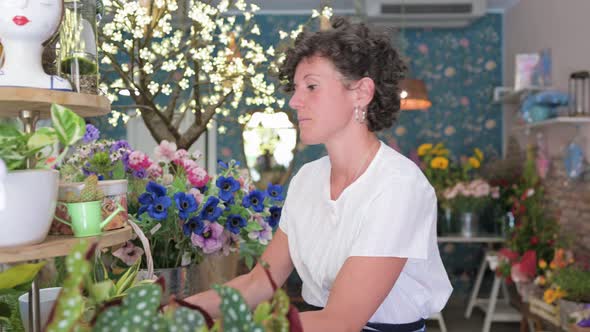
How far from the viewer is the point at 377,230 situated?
1291mm

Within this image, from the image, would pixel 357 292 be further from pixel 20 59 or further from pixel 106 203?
pixel 20 59

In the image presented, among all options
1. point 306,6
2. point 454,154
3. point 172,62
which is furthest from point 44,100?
point 454,154

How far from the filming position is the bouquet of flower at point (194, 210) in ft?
5.07

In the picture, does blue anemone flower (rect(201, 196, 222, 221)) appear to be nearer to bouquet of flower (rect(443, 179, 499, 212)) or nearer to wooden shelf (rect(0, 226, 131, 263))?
wooden shelf (rect(0, 226, 131, 263))

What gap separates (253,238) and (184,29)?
2.40 ft

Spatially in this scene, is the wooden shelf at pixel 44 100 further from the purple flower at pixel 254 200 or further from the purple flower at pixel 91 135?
the purple flower at pixel 254 200

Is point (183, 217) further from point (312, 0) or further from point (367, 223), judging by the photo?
point (312, 0)

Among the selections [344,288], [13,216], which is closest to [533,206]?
[344,288]

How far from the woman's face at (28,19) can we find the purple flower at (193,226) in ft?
2.33

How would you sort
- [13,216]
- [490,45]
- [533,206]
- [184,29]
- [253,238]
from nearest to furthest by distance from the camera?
[13,216] → [253,238] → [184,29] → [533,206] → [490,45]

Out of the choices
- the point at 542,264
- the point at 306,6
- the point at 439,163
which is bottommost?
the point at 542,264

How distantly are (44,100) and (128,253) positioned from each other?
0.71 metres

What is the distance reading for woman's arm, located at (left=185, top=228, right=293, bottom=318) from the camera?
124cm

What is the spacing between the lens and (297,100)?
1498 mm
